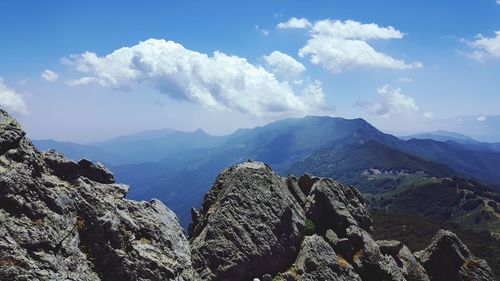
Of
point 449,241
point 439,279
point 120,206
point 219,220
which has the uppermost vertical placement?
point 120,206

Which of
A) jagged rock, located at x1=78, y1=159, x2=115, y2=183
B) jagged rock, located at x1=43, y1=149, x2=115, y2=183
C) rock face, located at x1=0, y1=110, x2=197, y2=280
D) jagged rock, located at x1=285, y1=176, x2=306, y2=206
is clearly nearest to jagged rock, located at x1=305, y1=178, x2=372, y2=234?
jagged rock, located at x1=285, y1=176, x2=306, y2=206

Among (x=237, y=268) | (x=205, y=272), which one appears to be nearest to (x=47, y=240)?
(x=205, y=272)

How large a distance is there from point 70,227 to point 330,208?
26.9 m

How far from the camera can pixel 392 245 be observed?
43.5m

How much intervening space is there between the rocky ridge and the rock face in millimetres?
53

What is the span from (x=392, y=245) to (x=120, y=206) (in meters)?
29.4

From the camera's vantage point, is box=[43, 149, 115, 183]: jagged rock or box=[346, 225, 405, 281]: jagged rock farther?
box=[346, 225, 405, 281]: jagged rock

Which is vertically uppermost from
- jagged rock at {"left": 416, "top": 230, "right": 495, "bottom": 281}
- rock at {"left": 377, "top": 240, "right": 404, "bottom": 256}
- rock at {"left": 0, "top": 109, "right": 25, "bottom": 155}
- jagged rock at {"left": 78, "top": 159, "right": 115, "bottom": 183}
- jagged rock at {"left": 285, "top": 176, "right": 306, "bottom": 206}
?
rock at {"left": 0, "top": 109, "right": 25, "bottom": 155}

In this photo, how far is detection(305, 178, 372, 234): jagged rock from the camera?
40.8m

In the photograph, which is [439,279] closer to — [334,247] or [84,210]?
[334,247]

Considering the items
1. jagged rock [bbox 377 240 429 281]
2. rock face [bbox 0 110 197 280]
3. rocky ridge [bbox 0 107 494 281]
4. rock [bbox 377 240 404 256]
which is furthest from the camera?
rock [bbox 377 240 404 256]

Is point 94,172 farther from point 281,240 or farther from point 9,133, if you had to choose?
point 281,240

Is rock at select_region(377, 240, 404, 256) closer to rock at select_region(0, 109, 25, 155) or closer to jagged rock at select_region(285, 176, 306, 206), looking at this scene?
jagged rock at select_region(285, 176, 306, 206)

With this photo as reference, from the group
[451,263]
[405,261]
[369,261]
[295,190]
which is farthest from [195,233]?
[451,263]
